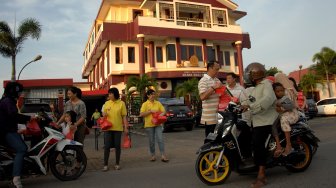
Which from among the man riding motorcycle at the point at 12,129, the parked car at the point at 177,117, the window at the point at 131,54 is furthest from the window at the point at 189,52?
the man riding motorcycle at the point at 12,129

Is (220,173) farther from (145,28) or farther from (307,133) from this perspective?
(145,28)

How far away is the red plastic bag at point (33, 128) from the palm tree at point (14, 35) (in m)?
20.9

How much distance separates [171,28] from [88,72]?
20.9m

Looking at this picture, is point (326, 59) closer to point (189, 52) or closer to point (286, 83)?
point (189, 52)

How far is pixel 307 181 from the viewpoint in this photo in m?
5.04

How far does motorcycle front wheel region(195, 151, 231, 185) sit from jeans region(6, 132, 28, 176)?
9.48 ft

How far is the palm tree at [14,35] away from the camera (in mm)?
24781

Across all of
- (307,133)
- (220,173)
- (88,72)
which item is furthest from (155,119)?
(88,72)

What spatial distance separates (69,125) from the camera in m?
6.86

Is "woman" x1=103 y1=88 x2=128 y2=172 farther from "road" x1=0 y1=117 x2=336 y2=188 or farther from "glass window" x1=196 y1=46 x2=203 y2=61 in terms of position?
"glass window" x1=196 y1=46 x2=203 y2=61

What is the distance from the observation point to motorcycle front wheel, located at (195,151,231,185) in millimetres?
4980

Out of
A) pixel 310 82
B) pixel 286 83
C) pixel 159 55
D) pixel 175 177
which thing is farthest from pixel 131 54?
pixel 175 177

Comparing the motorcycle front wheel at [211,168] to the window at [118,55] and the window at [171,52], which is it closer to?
the window at [171,52]

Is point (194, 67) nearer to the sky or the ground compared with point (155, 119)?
nearer to the sky
